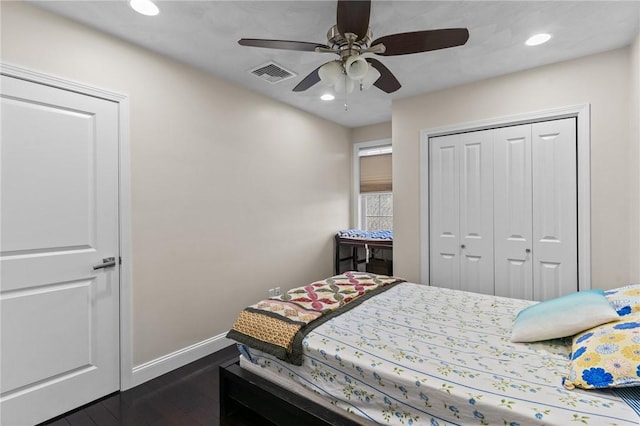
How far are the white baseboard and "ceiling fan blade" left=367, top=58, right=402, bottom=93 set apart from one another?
108 inches

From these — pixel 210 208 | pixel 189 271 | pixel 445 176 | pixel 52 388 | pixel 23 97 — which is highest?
pixel 23 97

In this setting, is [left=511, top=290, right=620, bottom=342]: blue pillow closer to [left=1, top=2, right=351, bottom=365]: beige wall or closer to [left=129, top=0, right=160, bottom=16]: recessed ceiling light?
[left=1, top=2, right=351, bottom=365]: beige wall

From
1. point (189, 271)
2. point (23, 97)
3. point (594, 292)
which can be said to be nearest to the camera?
point (594, 292)

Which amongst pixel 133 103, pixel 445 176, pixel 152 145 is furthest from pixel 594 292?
pixel 133 103

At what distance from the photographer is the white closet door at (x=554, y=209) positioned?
274 centimetres

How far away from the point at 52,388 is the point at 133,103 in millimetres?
2080

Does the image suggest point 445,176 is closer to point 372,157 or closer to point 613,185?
point 613,185

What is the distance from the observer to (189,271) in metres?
2.76

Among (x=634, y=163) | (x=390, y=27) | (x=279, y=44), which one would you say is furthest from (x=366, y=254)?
(x=279, y=44)

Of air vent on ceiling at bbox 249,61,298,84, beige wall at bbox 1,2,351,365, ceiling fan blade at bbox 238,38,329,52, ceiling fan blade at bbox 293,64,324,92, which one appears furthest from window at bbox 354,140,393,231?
ceiling fan blade at bbox 238,38,329,52

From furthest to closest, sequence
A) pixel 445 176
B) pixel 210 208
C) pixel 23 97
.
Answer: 1. pixel 445 176
2. pixel 210 208
3. pixel 23 97

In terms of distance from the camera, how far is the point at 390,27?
2.17 m

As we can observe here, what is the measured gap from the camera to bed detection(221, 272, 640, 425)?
45.5 inches

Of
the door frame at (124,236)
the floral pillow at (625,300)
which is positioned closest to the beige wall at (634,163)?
the floral pillow at (625,300)
